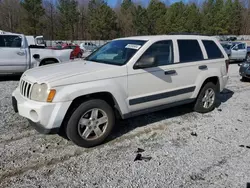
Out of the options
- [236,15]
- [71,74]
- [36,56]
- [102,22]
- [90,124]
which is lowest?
[90,124]

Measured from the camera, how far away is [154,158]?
332 cm

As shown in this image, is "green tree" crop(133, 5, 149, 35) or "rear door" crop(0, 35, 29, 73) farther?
"green tree" crop(133, 5, 149, 35)

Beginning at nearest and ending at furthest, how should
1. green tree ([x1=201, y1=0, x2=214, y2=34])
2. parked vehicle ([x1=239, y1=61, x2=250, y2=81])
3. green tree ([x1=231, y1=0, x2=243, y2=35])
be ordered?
parked vehicle ([x1=239, y1=61, x2=250, y2=81]), green tree ([x1=201, y1=0, x2=214, y2=34]), green tree ([x1=231, y1=0, x2=243, y2=35])

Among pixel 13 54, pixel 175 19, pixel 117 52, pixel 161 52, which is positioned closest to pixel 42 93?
pixel 117 52

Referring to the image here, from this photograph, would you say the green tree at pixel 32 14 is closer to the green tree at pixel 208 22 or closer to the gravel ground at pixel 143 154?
the green tree at pixel 208 22

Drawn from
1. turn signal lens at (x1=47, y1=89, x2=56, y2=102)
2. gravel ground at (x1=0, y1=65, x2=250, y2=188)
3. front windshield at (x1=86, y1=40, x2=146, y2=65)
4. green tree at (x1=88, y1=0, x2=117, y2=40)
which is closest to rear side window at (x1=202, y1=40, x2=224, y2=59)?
gravel ground at (x1=0, y1=65, x2=250, y2=188)

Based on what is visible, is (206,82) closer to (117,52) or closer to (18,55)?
(117,52)

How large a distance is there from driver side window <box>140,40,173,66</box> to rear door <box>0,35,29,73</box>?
227 inches

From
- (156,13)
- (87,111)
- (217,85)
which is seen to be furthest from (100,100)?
(156,13)

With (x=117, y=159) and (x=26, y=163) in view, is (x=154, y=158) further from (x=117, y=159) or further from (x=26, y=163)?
(x=26, y=163)

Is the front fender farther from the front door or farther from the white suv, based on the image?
the front door

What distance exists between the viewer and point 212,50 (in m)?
5.14

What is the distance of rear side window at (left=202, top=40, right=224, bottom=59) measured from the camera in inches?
198

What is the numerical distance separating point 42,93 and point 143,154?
65.8 inches
